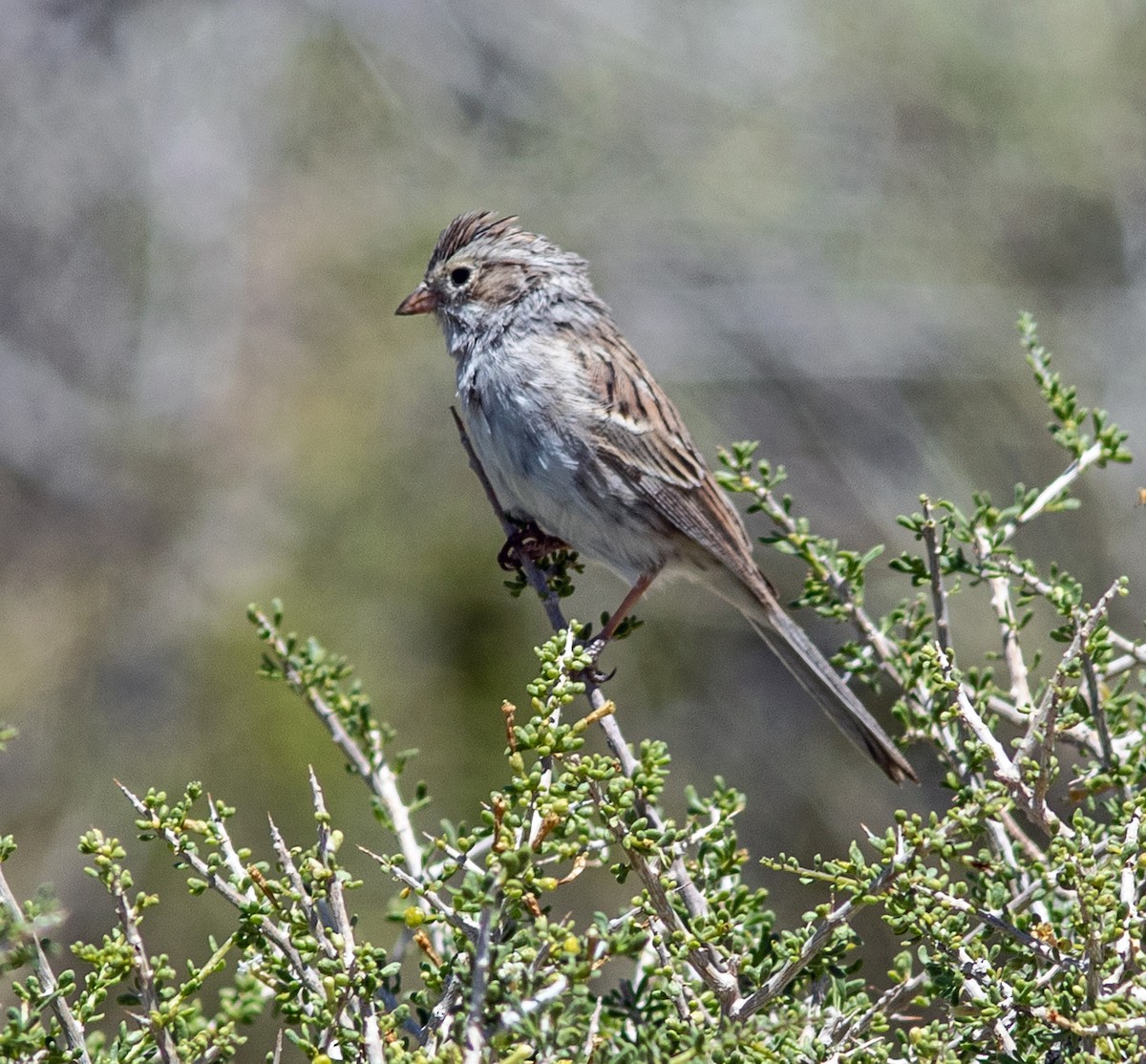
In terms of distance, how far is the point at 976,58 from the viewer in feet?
24.6

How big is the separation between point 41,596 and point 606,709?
5.17 metres

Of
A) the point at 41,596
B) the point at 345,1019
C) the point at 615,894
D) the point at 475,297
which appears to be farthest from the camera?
the point at 41,596

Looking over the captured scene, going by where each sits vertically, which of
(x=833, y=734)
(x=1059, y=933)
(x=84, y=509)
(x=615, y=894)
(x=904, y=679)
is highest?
(x=84, y=509)

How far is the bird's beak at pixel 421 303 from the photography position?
15.1 feet

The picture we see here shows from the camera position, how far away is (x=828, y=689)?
4012 millimetres

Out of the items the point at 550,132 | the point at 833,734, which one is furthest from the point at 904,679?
the point at 550,132

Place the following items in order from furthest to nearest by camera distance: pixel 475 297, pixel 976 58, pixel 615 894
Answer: pixel 976 58, pixel 615 894, pixel 475 297

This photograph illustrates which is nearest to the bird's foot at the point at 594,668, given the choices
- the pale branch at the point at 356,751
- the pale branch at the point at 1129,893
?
the pale branch at the point at 356,751

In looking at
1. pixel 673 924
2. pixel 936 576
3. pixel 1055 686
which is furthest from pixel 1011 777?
pixel 936 576

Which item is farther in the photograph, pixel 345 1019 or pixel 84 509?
pixel 84 509

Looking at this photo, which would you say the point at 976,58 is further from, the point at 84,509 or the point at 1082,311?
the point at 84,509

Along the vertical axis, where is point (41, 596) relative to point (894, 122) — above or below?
below

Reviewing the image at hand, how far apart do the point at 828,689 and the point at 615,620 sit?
64cm

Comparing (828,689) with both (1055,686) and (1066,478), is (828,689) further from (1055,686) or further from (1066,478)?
(1055,686)
